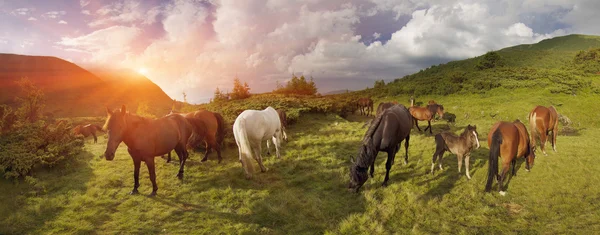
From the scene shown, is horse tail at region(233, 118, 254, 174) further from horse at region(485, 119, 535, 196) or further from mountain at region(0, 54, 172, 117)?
mountain at region(0, 54, 172, 117)

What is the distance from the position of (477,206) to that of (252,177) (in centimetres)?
652

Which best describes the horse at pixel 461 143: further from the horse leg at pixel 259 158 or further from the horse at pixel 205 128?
the horse at pixel 205 128

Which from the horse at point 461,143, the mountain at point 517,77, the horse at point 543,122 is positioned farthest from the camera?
the mountain at point 517,77

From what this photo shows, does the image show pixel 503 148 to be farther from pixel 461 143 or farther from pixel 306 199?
pixel 306 199

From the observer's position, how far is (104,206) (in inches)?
250

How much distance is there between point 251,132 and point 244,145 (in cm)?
76

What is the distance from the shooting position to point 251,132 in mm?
8602

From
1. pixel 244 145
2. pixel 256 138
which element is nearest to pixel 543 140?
pixel 256 138

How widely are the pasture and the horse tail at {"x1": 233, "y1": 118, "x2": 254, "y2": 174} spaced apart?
0.53m

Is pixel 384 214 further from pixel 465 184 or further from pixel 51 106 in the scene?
pixel 51 106

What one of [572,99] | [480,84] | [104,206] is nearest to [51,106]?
[104,206]

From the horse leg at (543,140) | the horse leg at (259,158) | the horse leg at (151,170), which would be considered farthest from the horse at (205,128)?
the horse leg at (543,140)

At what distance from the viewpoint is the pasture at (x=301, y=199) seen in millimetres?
5723

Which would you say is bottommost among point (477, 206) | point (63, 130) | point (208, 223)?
point (477, 206)
